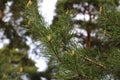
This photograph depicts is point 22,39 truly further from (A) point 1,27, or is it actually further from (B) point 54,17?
(B) point 54,17

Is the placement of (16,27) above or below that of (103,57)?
above

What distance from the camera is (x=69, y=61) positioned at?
360 cm

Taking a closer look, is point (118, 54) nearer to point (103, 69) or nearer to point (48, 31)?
point (103, 69)

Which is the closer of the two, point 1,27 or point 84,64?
point 84,64

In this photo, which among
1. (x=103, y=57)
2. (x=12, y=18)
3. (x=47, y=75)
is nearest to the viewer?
(x=103, y=57)

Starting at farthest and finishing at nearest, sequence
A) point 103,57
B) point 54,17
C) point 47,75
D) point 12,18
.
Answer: point 47,75 → point 12,18 → point 54,17 → point 103,57

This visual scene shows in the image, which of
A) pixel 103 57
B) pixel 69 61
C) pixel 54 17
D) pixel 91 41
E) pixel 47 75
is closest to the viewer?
pixel 69 61

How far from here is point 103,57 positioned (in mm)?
4449

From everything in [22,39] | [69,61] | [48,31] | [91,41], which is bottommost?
[69,61]

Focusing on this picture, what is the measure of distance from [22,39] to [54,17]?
2.01 meters

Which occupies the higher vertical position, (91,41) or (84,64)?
(91,41)

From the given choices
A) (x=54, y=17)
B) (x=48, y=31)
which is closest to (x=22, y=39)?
(x=54, y=17)

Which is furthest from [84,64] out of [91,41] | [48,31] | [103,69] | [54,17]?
[91,41]

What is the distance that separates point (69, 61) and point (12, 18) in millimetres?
6404
